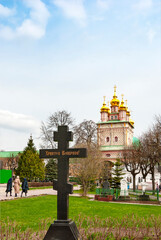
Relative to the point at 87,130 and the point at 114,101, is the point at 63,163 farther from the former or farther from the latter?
the point at 114,101

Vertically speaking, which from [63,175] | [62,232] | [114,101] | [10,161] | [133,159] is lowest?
[62,232]

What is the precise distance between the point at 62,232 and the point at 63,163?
170cm

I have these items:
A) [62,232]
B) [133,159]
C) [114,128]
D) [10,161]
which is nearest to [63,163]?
[62,232]

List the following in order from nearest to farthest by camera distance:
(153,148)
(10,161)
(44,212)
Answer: (44,212), (153,148), (10,161)

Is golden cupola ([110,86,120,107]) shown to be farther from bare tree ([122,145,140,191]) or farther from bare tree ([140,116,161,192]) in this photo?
bare tree ([140,116,161,192])

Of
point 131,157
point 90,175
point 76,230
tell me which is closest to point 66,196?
point 76,230

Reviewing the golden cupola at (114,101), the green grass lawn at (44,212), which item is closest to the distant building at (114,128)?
the golden cupola at (114,101)

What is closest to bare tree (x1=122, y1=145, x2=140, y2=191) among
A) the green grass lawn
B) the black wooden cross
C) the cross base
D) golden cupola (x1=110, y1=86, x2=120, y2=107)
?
the green grass lawn

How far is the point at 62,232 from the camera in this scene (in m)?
6.98

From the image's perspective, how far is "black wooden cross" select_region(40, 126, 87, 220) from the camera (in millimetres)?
A: 7395

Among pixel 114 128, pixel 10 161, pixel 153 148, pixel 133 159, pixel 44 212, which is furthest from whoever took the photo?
pixel 10 161

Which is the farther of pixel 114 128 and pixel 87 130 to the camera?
pixel 114 128

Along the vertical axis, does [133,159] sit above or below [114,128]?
below

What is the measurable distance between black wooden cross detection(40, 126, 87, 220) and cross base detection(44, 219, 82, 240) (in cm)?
26
